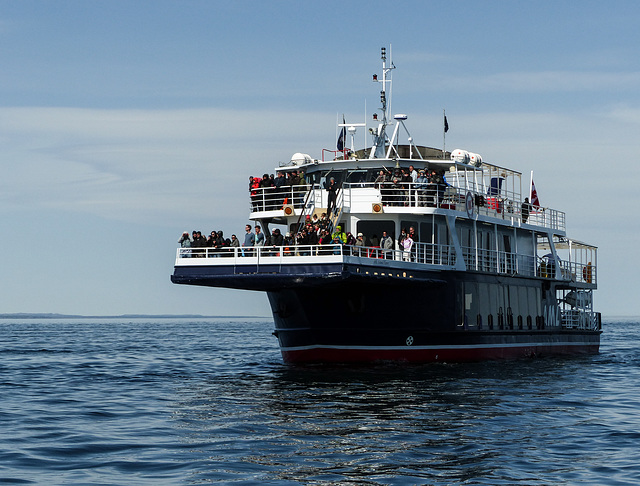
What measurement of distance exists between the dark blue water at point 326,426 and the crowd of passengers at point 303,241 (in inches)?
160

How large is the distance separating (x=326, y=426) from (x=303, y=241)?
33.6 feet

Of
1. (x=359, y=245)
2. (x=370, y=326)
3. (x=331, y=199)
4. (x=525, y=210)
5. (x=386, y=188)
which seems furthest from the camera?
(x=525, y=210)

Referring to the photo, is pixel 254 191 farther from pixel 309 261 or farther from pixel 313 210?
pixel 309 261

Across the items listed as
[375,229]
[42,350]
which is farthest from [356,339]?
[42,350]

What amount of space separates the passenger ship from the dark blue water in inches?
46.1

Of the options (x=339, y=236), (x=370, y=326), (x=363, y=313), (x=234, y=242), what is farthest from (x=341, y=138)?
(x=370, y=326)

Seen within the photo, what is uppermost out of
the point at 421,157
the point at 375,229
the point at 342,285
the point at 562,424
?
the point at 421,157

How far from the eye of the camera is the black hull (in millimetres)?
28594

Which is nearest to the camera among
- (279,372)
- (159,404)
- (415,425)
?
(415,425)

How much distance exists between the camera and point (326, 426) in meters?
19.5

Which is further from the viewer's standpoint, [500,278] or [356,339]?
[500,278]

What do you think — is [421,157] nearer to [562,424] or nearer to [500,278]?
[500,278]

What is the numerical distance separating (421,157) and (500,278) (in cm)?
567

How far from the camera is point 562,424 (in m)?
20.2
